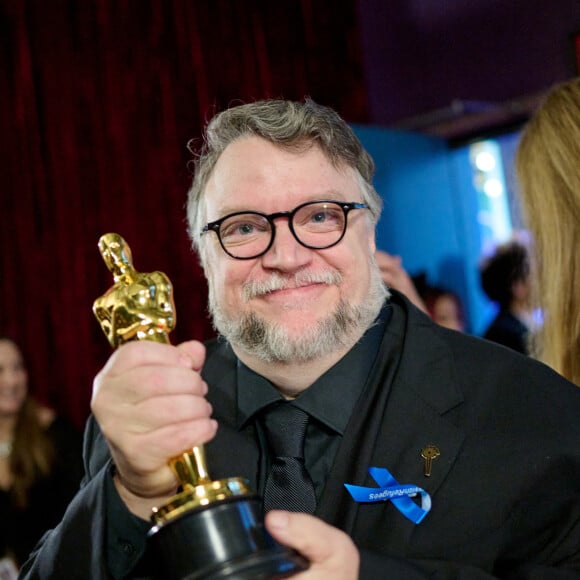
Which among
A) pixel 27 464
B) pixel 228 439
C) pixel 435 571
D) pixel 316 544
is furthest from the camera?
pixel 27 464

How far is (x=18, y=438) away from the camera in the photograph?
11.9ft

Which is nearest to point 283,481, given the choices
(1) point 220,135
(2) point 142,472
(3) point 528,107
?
(2) point 142,472

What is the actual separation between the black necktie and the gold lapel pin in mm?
211

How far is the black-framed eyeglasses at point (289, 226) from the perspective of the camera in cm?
157

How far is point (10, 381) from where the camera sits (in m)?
3.71

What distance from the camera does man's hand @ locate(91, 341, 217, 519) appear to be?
1.04m

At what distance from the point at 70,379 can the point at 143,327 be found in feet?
11.3

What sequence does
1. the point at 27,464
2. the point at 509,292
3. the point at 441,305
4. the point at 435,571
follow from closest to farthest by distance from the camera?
1. the point at 435,571
2. the point at 27,464
3. the point at 509,292
4. the point at 441,305

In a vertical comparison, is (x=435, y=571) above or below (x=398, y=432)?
below

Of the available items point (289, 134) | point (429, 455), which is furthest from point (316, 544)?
point (289, 134)

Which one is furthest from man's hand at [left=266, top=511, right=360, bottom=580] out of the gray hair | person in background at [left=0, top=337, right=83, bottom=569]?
person in background at [left=0, top=337, right=83, bottom=569]

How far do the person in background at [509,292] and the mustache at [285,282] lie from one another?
1760 millimetres

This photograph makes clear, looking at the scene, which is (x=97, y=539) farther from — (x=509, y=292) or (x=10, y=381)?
(x=509, y=292)

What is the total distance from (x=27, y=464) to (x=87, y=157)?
161 centimetres
